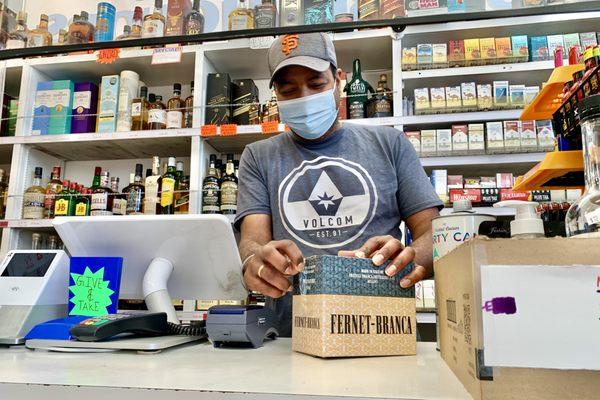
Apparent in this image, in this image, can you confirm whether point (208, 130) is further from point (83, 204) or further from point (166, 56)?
point (83, 204)

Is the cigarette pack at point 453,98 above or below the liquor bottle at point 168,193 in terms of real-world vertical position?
above

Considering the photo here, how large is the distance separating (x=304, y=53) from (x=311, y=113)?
17 centimetres

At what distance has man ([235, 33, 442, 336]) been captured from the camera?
1347mm

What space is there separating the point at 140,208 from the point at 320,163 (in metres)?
1.52

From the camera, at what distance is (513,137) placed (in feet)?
7.40

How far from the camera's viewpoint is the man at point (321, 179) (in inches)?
53.0

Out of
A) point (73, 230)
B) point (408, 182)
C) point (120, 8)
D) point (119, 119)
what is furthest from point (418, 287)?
point (120, 8)

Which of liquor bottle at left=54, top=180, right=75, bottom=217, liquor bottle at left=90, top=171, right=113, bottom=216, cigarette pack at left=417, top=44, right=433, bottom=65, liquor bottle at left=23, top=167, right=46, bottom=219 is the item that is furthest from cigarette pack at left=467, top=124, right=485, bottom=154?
liquor bottle at left=23, top=167, right=46, bottom=219

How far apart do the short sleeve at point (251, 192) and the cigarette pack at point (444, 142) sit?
1.16 m

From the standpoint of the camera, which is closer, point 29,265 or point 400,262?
point 400,262

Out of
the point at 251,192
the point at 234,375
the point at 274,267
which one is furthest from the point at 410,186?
the point at 234,375

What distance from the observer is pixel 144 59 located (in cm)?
276

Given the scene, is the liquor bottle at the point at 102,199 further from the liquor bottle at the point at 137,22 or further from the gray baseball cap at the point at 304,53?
the gray baseball cap at the point at 304,53

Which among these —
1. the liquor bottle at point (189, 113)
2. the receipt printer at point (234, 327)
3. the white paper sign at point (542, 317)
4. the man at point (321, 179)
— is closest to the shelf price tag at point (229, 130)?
the liquor bottle at point (189, 113)
